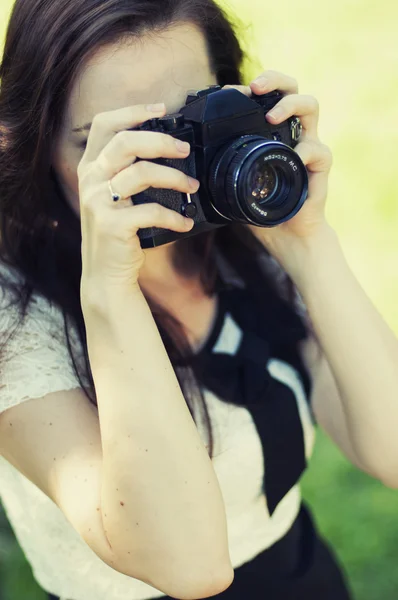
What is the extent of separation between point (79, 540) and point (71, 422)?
240 millimetres

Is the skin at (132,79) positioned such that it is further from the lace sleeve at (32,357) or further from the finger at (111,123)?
the lace sleeve at (32,357)

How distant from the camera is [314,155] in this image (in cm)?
116

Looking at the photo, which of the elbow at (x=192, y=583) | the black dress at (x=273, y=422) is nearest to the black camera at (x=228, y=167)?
the black dress at (x=273, y=422)

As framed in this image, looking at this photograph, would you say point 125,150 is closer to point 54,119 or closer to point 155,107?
point 155,107

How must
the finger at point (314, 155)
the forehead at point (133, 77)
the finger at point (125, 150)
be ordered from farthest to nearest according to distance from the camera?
the finger at point (314, 155)
the forehead at point (133, 77)
the finger at point (125, 150)

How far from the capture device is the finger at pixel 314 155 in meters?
1.15

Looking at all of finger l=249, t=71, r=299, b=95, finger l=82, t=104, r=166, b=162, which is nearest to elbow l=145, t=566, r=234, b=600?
finger l=82, t=104, r=166, b=162

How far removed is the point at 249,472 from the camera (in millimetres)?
1173

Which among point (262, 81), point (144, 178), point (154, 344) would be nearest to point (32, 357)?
point (154, 344)

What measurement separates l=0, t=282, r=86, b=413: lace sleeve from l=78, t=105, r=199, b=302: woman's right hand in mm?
141

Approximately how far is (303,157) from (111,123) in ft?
1.08

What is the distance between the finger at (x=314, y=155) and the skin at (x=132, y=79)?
18 centimetres

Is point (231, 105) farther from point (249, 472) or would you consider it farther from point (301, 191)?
point (249, 472)

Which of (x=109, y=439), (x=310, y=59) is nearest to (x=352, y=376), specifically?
(x=109, y=439)
